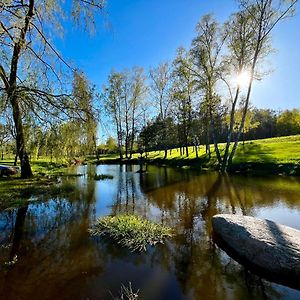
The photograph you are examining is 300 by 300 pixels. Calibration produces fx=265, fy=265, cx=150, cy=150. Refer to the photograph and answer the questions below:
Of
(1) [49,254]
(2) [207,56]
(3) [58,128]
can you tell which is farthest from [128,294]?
(2) [207,56]

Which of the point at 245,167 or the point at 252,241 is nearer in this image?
the point at 252,241

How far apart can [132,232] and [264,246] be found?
3.71 m

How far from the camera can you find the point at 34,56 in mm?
9109

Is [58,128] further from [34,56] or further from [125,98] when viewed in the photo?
[125,98]

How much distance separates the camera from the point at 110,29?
769 centimetres

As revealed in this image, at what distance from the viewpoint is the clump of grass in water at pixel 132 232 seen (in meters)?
7.39

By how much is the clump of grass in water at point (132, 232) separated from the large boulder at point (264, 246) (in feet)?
5.72

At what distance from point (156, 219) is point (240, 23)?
22.3 metres

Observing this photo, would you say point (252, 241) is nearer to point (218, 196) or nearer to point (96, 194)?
point (218, 196)

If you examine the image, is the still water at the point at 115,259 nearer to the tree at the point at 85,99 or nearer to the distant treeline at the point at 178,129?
the tree at the point at 85,99

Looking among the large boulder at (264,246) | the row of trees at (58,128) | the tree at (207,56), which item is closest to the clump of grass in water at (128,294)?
the large boulder at (264,246)

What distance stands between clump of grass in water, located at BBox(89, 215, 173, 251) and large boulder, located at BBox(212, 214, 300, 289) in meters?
1.74

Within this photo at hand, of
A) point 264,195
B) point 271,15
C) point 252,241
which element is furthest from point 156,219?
point 271,15

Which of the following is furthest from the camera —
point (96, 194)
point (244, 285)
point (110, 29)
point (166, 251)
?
point (96, 194)
